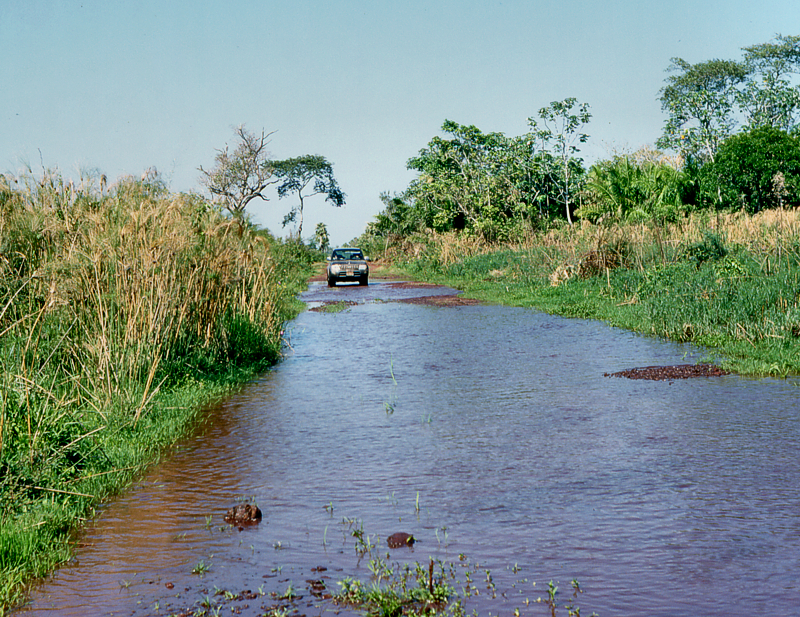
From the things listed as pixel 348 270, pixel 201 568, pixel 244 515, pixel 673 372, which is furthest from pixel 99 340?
pixel 348 270

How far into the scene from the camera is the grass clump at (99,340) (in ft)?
18.1

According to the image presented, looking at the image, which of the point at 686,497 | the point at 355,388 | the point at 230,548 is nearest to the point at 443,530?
the point at 230,548

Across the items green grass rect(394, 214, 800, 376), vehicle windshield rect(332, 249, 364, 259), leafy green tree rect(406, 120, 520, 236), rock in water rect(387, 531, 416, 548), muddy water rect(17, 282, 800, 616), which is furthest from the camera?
leafy green tree rect(406, 120, 520, 236)

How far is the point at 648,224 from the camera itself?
2566 cm

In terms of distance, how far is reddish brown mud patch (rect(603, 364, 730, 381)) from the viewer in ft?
34.4

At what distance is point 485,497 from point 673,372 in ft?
18.8

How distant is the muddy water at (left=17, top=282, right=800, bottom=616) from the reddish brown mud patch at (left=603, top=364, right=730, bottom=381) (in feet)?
1.05

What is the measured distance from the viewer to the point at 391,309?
2233 centimetres

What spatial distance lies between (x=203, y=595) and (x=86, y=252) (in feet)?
19.0

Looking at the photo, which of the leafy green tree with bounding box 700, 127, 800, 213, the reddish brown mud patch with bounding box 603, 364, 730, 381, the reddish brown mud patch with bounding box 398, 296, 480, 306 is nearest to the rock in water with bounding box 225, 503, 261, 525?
the reddish brown mud patch with bounding box 603, 364, 730, 381

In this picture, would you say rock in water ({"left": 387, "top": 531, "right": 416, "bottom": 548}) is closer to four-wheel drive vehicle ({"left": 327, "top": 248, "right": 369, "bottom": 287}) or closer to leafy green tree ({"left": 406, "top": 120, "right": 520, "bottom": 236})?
four-wheel drive vehicle ({"left": 327, "top": 248, "right": 369, "bottom": 287})

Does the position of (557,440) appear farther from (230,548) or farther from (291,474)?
(230,548)

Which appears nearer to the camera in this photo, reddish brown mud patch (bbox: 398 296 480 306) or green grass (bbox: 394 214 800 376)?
green grass (bbox: 394 214 800 376)

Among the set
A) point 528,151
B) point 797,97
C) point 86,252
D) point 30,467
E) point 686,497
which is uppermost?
point 797,97
